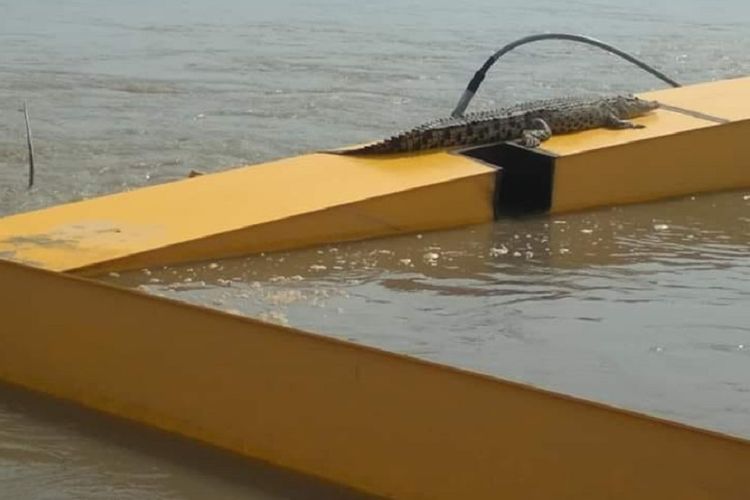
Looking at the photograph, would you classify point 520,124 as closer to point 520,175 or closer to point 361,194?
point 520,175

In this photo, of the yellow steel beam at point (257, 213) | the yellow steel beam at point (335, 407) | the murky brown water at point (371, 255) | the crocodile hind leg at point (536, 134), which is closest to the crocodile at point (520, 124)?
the crocodile hind leg at point (536, 134)

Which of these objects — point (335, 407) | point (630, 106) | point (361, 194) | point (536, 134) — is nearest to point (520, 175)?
point (536, 134)

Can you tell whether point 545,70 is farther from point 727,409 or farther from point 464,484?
point 464,484

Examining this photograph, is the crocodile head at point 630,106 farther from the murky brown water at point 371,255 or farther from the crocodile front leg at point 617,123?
the murky brown water at point 371,255

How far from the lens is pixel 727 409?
189 inches

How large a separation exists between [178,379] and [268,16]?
13.4m

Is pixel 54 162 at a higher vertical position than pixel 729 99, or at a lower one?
lower

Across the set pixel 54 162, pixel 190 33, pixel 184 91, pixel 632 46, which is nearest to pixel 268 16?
pixel 190 33

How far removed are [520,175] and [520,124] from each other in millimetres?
319

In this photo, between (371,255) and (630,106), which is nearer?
(371,255)

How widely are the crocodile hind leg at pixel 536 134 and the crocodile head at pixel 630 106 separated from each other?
0.46 meters

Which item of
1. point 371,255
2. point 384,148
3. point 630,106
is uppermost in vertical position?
point 630,106

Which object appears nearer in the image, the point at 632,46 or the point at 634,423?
the point at 634,423

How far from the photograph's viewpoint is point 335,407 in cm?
Result: 420
